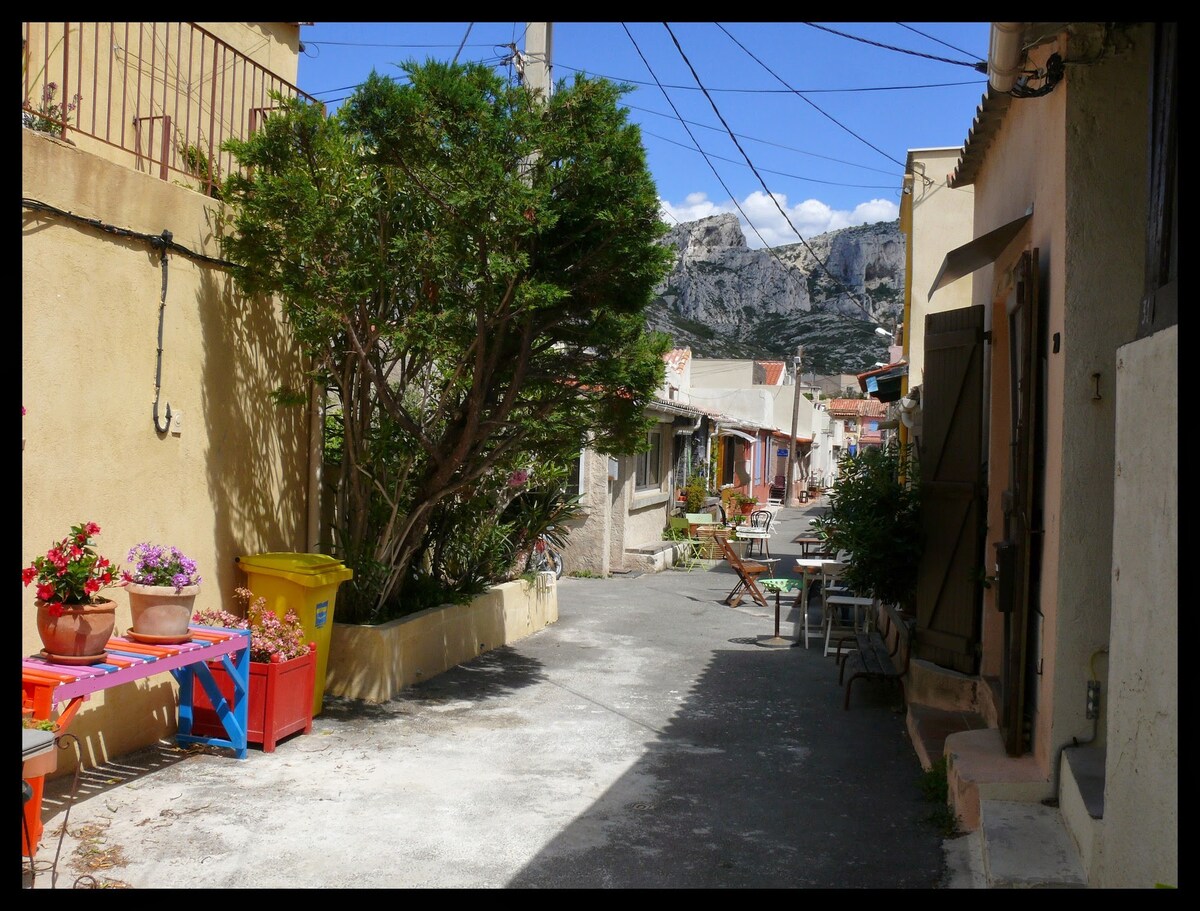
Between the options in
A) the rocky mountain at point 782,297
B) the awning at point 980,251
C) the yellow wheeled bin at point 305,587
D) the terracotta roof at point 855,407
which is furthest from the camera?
the rocky mountain at point 782,297

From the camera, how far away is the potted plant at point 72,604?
4.91 metres

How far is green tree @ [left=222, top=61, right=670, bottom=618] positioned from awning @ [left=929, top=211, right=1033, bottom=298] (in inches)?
80.4

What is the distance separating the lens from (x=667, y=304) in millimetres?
77938

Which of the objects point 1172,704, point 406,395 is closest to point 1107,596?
point 1172,704

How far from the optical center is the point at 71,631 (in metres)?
4.92

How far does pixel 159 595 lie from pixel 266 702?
1.10 m

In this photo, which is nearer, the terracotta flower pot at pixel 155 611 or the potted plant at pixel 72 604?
the potted plant at pixel 72 604

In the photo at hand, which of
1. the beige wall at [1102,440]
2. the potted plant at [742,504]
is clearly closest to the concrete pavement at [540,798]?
the beige wall at [1102,440]

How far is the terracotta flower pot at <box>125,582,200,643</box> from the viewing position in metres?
5.58

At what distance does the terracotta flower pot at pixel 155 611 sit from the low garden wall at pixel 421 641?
207 centimetres

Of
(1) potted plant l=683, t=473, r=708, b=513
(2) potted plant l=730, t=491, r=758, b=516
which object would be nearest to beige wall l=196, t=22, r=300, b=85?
(1) potted plant l=683, t=473, r=708, b=513

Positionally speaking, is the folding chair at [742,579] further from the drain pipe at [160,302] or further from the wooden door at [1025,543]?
the drain pipe at [160,302]

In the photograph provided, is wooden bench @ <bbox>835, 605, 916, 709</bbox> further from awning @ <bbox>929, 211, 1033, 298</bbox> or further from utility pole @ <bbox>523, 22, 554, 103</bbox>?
utility pole @ <bbox>523, 22, 554, 103</bbox>
